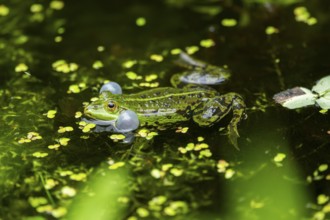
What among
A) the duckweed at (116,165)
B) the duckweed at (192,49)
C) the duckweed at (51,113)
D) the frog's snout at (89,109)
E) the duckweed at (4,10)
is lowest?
the duckweed at (4,10)

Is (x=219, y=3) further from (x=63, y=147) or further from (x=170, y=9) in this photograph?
(x=63, y=147)

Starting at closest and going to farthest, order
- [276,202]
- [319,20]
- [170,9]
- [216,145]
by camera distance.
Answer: [276,202]
[216,145]
[319,20]
[170,9]

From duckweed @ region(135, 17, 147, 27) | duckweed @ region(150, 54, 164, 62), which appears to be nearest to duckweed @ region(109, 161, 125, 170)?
duckweed @ region(150, 54, 164, 62)

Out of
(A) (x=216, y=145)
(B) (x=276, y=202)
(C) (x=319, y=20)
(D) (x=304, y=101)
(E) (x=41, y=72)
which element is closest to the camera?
(B) (x=276, y=202)

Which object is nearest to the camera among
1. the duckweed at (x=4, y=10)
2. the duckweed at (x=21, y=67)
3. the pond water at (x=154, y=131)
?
the pond water at (x=154, y=131)

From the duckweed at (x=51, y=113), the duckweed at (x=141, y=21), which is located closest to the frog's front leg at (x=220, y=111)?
the duckweed at (x=51, y=113)

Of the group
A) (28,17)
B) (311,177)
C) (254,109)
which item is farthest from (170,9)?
(311,177)

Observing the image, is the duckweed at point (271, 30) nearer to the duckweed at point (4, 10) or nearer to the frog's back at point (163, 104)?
the frog's back at point (163, 104)
